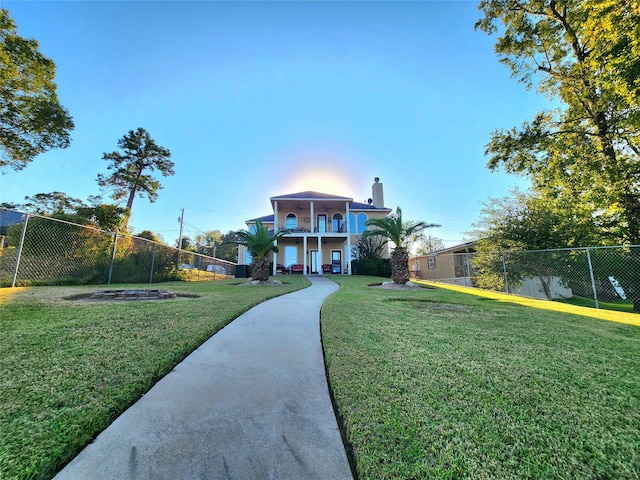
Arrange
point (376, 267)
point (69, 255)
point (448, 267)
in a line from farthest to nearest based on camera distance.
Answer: point (376, 267) < point (448, 267) < point (69, 255)

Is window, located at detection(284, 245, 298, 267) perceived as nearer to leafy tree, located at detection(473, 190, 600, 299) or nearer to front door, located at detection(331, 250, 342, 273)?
front door, located at detection(331, 250, 342, 273)

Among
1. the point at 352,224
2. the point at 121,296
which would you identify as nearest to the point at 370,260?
the point at 352,224

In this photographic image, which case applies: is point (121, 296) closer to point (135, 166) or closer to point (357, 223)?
point (357, 223)

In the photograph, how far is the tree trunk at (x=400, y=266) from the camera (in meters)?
11.4

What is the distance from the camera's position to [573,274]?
9.26m

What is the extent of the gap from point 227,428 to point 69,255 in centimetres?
948

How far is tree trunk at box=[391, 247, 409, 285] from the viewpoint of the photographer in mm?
11367

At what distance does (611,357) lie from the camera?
108 inches

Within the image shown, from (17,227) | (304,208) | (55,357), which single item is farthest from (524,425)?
(304,208)

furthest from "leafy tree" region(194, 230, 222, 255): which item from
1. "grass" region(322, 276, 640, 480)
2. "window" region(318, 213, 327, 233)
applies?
"grass" region(322, 276, 640, 480)

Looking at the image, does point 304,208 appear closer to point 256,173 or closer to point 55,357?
point 256,173

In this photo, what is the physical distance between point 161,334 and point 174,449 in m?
1.98

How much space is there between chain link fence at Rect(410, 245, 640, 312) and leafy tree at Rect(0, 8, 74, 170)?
20.0m

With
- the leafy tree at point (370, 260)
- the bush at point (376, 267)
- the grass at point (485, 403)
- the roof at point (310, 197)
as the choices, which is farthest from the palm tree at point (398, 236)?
the grass at point (485, 403)
